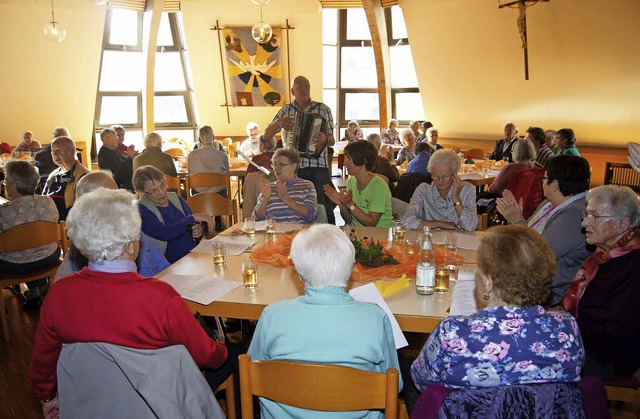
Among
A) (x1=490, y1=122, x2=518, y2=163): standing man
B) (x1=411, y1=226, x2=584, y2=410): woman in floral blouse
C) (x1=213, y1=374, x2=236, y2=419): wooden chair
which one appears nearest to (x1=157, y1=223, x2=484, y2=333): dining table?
(x1=213, y1=374, x2=236, y2=419): wooden chair

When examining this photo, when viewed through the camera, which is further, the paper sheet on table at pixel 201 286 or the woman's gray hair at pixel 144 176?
the woman's gray hair at pixel 144 176

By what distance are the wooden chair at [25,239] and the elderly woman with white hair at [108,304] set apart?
1.89 meters

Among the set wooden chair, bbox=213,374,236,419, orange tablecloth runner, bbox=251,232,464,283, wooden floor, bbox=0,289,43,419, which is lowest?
wooden floor, bbox=0,289,43,419

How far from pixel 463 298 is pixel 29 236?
2.89 meters

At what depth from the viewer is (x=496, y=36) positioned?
8.16 metres

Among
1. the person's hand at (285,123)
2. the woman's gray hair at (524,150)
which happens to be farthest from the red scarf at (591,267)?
the person's hand at (285,123)

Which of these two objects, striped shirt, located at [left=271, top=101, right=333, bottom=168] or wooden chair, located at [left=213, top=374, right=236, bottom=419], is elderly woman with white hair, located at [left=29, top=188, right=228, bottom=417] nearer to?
wooden chair, located at [left=213, top=374, right=236, bottom=419]

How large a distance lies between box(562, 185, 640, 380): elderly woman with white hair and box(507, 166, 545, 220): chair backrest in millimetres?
2662

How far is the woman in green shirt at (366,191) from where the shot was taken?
12.3 feet

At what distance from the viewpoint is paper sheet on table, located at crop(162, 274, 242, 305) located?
233cm

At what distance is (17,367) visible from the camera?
130 inches

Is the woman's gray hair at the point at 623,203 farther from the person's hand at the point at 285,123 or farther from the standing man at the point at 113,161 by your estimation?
the standing man at the point at 113,161

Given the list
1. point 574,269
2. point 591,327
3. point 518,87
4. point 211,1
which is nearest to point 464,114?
point 518,87

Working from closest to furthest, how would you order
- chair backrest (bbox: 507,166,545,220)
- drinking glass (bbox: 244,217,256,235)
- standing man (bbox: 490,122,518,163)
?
drinking glass (bbox: 244,217,256,235), chair backrest (bbox: 507,166,545,220), standing man (bbox: 490,122,518,163)
